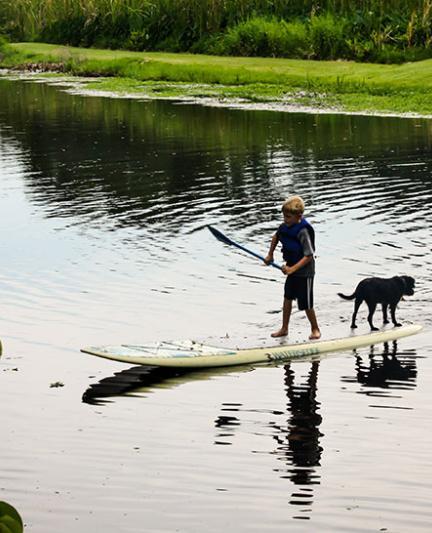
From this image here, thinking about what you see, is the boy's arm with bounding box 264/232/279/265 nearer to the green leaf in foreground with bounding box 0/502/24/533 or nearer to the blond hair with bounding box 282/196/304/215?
the blond hair with bounding box 282/196/304/215

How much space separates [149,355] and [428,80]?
35.5 m

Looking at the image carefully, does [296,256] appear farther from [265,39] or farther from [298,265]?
[265,39]

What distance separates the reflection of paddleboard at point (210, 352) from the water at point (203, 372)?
13 centimetres

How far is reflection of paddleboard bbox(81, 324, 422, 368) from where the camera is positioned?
1431cm

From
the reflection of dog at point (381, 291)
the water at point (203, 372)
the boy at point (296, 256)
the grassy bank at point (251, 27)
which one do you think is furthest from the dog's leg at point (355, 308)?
the grassy bank at point (251, 27)

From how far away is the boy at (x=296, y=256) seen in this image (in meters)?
15.4

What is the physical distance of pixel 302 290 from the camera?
51.9ft

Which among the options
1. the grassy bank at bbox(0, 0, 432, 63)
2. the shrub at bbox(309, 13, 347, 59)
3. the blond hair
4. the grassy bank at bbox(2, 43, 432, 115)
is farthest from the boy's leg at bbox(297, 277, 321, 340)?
the shrub at bbox(309, 13, 347, 59)

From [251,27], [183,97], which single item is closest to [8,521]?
[183,97]

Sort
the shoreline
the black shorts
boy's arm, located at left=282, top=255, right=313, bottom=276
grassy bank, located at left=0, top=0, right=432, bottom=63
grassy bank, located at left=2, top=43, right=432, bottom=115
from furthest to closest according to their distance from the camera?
grassy bank, located at left=0, top=0, right=432, bottom=63, grassy bank, located at left=2, top=43, right=432, bottom=115, the shoreline, the black shorts, boy's arm, located at left=282, top=255, right=313, bottom=276

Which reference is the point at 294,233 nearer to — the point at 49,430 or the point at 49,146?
the point at 49,430

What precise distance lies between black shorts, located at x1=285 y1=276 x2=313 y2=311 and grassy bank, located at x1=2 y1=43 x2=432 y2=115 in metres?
29.2

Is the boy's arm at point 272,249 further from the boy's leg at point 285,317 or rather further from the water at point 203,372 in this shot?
the water at point 203,372

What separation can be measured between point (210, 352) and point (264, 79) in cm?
4105
